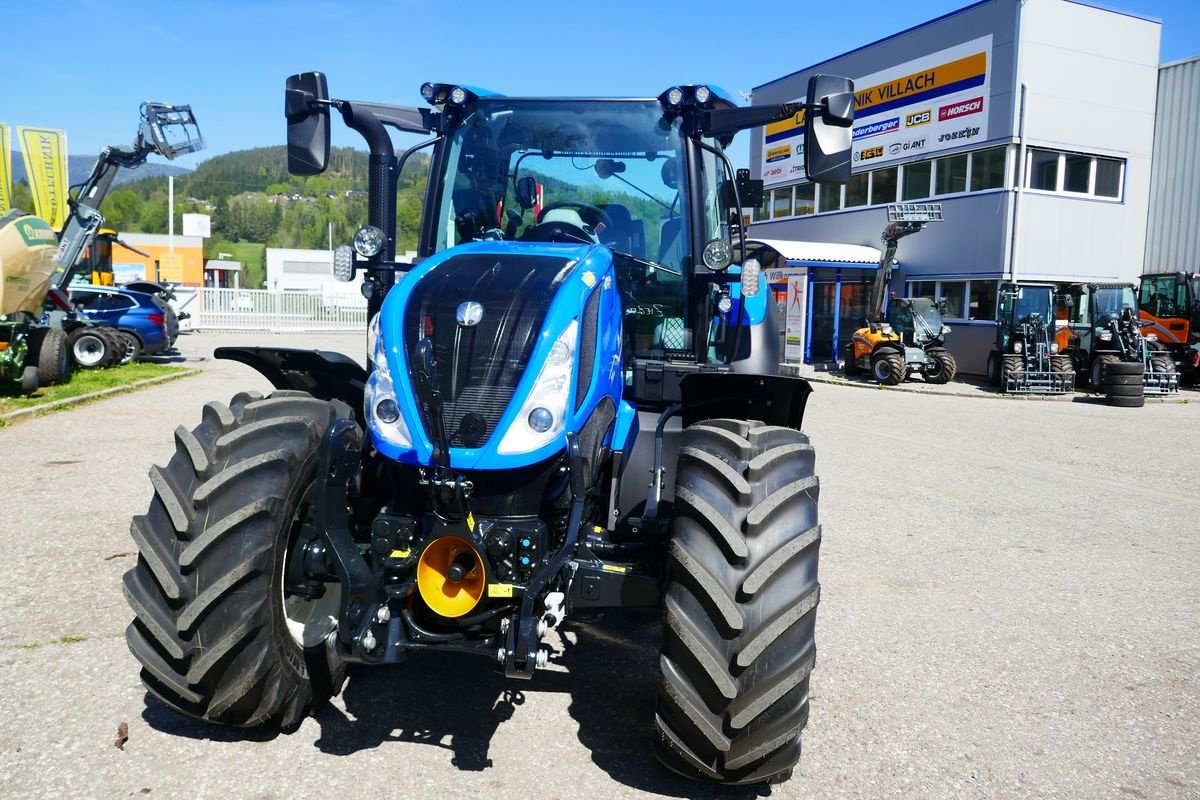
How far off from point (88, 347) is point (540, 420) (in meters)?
16.9

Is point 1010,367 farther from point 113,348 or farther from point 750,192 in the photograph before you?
point 113,348

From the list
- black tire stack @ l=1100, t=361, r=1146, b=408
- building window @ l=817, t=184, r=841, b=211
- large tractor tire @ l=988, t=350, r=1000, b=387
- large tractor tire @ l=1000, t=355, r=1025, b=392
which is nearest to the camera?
black tire stack @ l=1100, t=361, r=1146, b=408

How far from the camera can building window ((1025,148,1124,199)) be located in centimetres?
2258

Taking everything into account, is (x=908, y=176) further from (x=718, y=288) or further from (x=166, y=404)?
(x=718, y=288)

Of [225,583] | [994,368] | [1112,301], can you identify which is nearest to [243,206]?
[994,368]

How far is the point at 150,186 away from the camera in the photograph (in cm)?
15225

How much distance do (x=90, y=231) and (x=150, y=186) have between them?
15242 centimetres

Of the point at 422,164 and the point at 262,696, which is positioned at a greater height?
the point at 422,164

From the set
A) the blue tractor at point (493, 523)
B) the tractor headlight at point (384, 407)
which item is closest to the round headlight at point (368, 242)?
the blue tractor at point (493, 523)

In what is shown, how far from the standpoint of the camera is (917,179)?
25.4m

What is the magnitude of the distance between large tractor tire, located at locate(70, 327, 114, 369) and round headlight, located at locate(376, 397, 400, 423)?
1632 cm

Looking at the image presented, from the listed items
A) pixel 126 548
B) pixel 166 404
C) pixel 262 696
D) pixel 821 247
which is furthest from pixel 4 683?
pixel 821 247

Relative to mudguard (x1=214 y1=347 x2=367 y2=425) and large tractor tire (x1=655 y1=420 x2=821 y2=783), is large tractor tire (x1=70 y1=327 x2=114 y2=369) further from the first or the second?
large tractor tire (x1=655 y1=420 x2=821 y2=783)

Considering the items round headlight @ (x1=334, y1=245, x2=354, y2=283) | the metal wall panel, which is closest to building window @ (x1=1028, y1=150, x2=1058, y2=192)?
the metal wall panel
